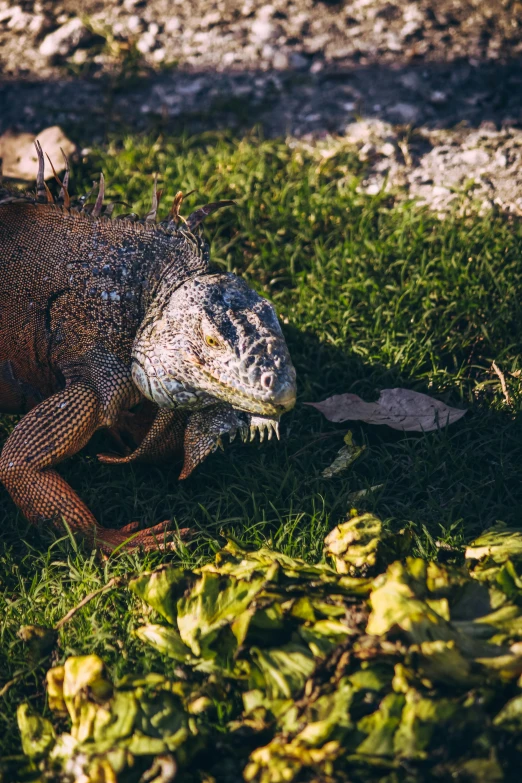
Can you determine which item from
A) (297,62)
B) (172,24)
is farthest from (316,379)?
(172,24)

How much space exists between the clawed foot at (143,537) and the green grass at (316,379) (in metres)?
0.06

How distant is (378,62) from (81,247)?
3.80m

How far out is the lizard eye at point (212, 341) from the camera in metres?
3.29

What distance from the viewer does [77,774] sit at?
90.2 inches

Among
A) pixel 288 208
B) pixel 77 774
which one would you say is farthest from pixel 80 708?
pixel 288 208

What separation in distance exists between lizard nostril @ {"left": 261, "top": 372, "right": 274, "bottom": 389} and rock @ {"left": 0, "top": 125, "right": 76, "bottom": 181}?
2.80 metres

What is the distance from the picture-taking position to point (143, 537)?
3.42 meters

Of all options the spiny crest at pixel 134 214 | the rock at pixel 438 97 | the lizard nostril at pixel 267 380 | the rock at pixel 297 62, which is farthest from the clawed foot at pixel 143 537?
the rock at pixel 297 62

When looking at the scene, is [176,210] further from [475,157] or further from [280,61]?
[280,61]

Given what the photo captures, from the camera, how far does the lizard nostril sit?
124 inches

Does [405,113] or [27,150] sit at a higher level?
[27,150]

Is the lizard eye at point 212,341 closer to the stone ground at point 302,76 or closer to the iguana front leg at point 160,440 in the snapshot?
the iguana front leg at point 160,440

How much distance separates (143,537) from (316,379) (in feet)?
4.55

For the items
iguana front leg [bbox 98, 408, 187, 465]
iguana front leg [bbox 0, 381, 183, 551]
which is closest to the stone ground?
iguana front leg [bbox 98, 408, 187, 465]
